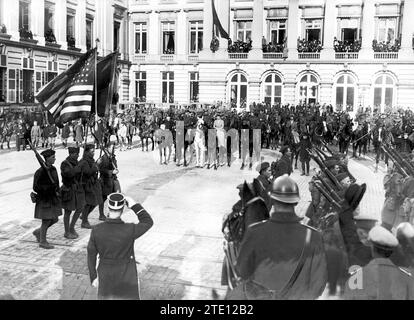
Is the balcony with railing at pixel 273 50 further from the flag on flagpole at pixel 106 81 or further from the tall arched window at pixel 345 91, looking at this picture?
the flag on flagpole at pixel 106 81

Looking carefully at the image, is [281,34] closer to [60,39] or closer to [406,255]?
[60,39]

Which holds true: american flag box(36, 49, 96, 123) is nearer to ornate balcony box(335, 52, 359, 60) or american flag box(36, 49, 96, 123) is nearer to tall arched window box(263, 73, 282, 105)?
tall arched window box(263, 73, 282, 105)

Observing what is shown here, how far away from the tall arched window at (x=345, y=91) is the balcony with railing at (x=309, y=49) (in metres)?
2.47

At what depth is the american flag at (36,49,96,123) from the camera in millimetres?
10305

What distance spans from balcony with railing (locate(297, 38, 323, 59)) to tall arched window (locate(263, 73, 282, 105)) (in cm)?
241

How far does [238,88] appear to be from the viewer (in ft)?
127

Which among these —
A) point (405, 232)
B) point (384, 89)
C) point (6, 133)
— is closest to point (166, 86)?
point (384, 89)

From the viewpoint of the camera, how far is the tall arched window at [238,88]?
3881cm

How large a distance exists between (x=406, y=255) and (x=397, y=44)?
3484cm

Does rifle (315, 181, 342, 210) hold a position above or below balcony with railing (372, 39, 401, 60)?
below

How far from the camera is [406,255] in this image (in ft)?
13.5

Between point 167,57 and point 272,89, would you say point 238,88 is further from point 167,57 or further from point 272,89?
point 167,57

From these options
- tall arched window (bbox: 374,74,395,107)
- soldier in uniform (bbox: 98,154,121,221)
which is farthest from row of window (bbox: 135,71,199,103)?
soldier in uniform (bbox: 98,154,121,221)

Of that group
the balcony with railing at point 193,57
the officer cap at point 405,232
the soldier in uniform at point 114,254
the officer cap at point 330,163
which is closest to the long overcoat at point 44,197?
the soldier in uniform at point 114,254
